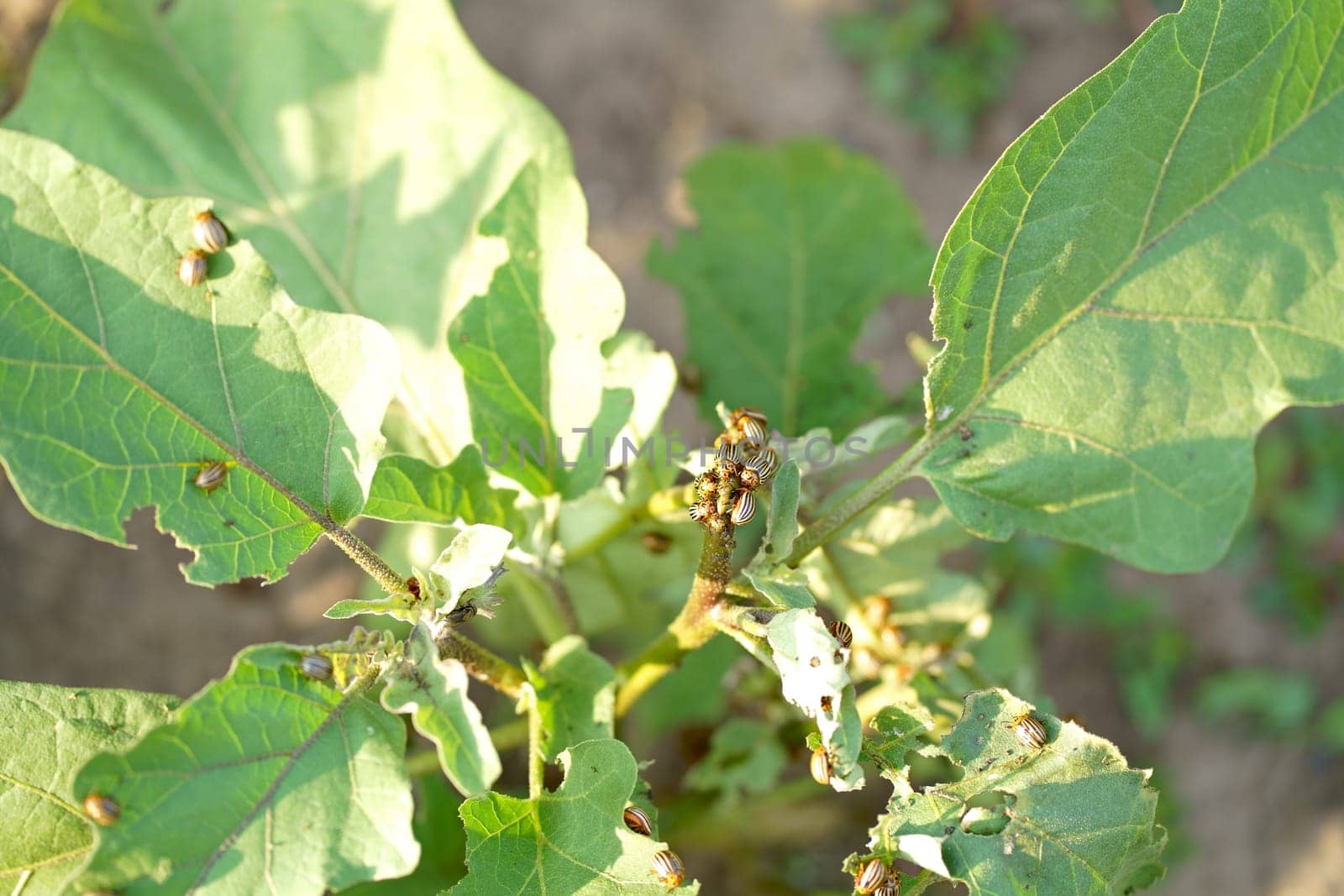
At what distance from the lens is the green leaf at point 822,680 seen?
57.8 inches

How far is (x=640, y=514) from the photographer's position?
7.47 ft

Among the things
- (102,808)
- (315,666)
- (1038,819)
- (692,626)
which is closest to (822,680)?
(692,626)

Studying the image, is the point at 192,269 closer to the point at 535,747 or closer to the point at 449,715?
the point at 449,715

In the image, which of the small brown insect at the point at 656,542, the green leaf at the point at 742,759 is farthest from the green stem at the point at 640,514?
the green leaf at the point at 742,759

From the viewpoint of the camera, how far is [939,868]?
161 centimetres

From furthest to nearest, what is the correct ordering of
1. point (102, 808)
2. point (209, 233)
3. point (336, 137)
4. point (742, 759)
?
point (742, 759) → point (336, 137) → point (209, 233) → point (102, 808)

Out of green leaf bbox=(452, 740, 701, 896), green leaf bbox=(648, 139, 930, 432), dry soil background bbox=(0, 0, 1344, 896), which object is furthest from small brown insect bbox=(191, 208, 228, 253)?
dry soil background bbox=(0, 0, 1344, 896)

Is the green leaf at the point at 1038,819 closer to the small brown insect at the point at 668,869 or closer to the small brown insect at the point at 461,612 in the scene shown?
the small brown insect at the point at 668,869

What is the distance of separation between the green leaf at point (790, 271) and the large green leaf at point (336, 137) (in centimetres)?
68

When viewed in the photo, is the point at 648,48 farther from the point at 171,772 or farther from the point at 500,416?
the point at 171,772

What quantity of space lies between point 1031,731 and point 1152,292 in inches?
29.9

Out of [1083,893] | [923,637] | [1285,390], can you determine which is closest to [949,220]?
[923,637]

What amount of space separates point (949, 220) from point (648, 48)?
60.4 inches

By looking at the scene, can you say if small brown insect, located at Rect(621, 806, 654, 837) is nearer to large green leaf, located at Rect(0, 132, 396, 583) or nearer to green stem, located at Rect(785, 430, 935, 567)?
green stem, located at Rect(785, 430, 935, 567)
